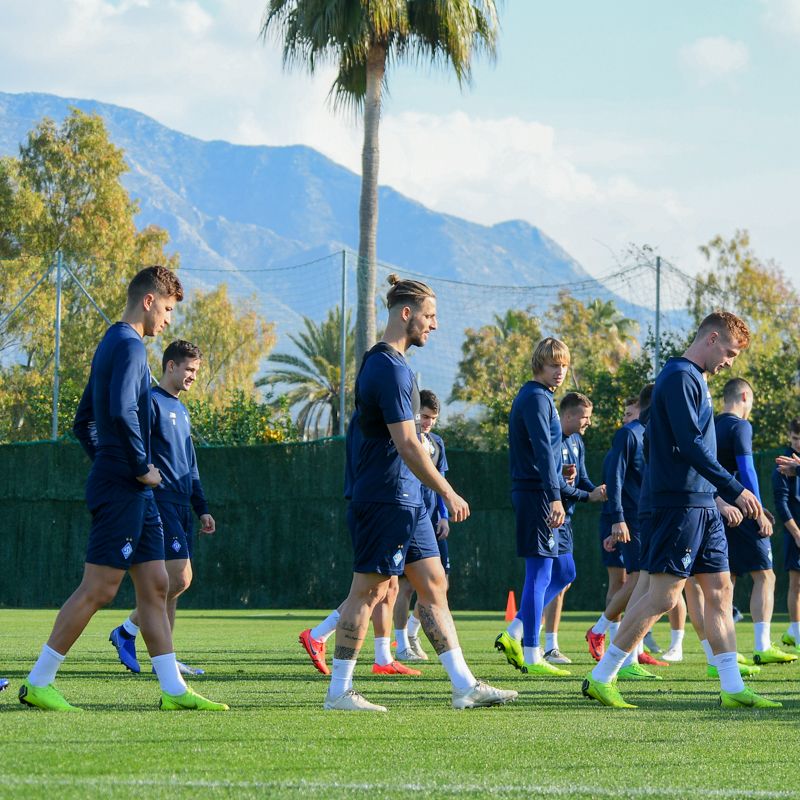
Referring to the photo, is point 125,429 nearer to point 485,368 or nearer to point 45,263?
point 45,263

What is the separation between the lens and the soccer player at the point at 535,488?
9.11 m

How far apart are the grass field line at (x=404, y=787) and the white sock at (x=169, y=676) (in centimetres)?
215

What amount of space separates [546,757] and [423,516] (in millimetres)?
1906

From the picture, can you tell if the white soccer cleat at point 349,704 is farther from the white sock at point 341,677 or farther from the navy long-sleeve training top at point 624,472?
the navy long-sleeve training top at point 624,472

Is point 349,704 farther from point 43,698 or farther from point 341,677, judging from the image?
point 43,698

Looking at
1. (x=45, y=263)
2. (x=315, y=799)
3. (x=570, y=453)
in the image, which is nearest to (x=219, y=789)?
(x=315, y=799)

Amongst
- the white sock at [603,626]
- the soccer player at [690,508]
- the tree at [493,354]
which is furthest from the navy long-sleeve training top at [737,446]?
the tree at [493,354]

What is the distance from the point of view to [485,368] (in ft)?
202

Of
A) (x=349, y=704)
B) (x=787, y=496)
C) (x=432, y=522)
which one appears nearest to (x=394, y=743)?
(x=349, y=704)

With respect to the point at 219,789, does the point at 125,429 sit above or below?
above

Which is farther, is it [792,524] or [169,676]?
[792,524]

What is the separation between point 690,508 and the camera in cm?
710

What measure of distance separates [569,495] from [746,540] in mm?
1532

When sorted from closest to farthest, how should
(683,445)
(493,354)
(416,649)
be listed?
(683,445), (416,649), (493,354)
